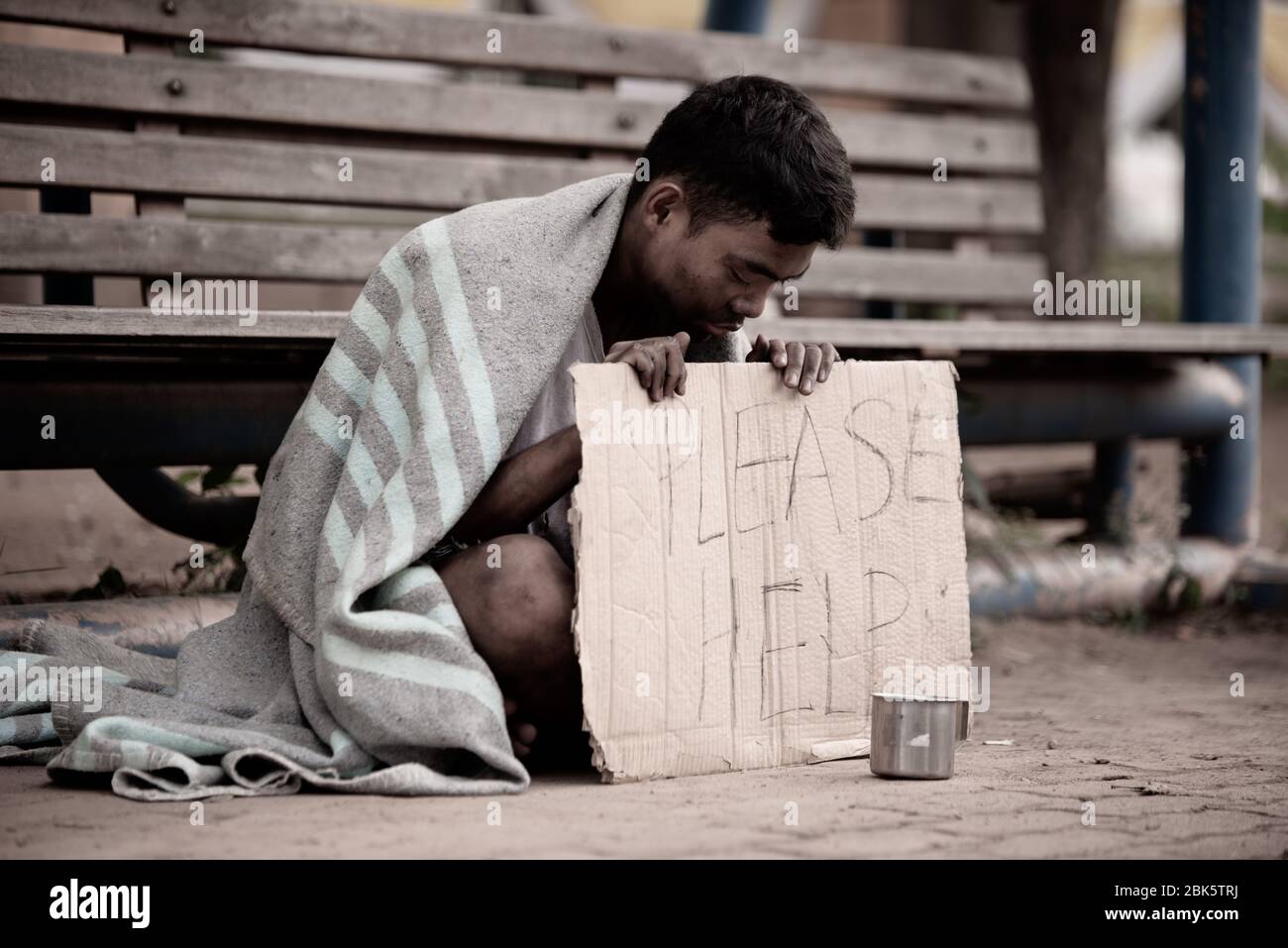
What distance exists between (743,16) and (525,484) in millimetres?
3987

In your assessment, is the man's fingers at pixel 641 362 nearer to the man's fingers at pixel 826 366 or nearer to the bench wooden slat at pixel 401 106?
the man's fingers at pixel 826 366

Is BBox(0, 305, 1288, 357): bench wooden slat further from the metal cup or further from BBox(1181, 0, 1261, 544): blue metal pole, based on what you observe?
the metal cup

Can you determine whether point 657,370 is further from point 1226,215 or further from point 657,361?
point 1226,215

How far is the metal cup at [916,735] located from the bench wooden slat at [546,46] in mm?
2924

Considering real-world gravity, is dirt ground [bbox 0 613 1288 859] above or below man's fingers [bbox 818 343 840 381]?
below

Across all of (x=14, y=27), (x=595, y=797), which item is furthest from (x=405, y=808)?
(x=14, y=27)

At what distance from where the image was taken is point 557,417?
2.91 meters

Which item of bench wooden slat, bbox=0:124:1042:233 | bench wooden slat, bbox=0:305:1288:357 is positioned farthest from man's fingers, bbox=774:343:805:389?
bench wooden slat, bbox=0:124:1042:233

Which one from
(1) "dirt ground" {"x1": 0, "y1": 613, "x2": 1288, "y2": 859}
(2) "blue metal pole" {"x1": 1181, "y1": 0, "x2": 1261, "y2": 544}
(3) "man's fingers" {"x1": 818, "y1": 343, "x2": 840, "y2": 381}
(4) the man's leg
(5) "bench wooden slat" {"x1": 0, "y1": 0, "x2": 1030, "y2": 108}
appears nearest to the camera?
(1) "dirt ground" {"x1": 0, "y1": 613, "x2": 1288, "y2": 859}

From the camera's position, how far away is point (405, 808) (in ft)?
7.70

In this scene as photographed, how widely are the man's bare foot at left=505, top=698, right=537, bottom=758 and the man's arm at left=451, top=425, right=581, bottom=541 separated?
1.05ft

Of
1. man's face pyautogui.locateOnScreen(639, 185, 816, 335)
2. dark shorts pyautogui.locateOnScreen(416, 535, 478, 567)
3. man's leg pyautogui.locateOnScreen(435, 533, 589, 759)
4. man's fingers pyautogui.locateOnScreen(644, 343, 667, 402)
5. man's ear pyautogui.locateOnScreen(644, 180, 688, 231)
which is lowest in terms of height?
man's leg pyautogui.locateOnScreen(435, 533, 589, 759)

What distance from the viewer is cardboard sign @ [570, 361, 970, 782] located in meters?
2.60
